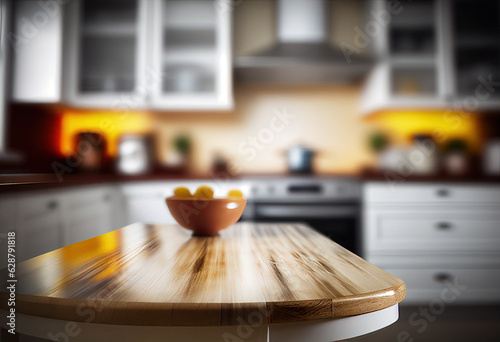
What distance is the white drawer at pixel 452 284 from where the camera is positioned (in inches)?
89.7

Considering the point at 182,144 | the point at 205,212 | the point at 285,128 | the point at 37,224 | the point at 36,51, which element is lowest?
the point at 37,224

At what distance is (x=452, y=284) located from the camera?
2.29 m

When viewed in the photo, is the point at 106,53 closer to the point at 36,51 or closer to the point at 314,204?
the point at 36,51

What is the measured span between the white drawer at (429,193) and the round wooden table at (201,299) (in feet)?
5.91

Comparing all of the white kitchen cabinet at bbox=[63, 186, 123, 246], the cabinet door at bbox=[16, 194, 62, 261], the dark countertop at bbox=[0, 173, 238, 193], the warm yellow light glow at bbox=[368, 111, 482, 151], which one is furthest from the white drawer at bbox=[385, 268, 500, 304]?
the cabinet door at bbox=[16, 194, 62, 261]

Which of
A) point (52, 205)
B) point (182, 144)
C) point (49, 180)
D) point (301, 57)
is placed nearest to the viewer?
point (52, 205)

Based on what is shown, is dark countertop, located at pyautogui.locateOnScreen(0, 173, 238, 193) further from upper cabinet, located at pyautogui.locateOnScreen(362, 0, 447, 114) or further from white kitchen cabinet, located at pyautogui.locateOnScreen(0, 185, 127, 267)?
upper cabinet, located at pyautogui.locateOnScreen(362, 0, 447, 114)

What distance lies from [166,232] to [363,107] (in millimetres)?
2333

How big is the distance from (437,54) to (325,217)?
1.50 m

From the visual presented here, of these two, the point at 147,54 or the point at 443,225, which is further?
the point at 147,54

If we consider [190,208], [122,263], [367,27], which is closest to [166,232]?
[190,208]

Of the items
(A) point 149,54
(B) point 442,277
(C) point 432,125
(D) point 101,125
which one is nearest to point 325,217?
(B) point 442,277

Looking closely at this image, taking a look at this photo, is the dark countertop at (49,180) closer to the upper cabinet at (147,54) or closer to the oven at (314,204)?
the oven at (314,204)

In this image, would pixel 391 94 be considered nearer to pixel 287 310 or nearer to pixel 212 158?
pixel 212 158
